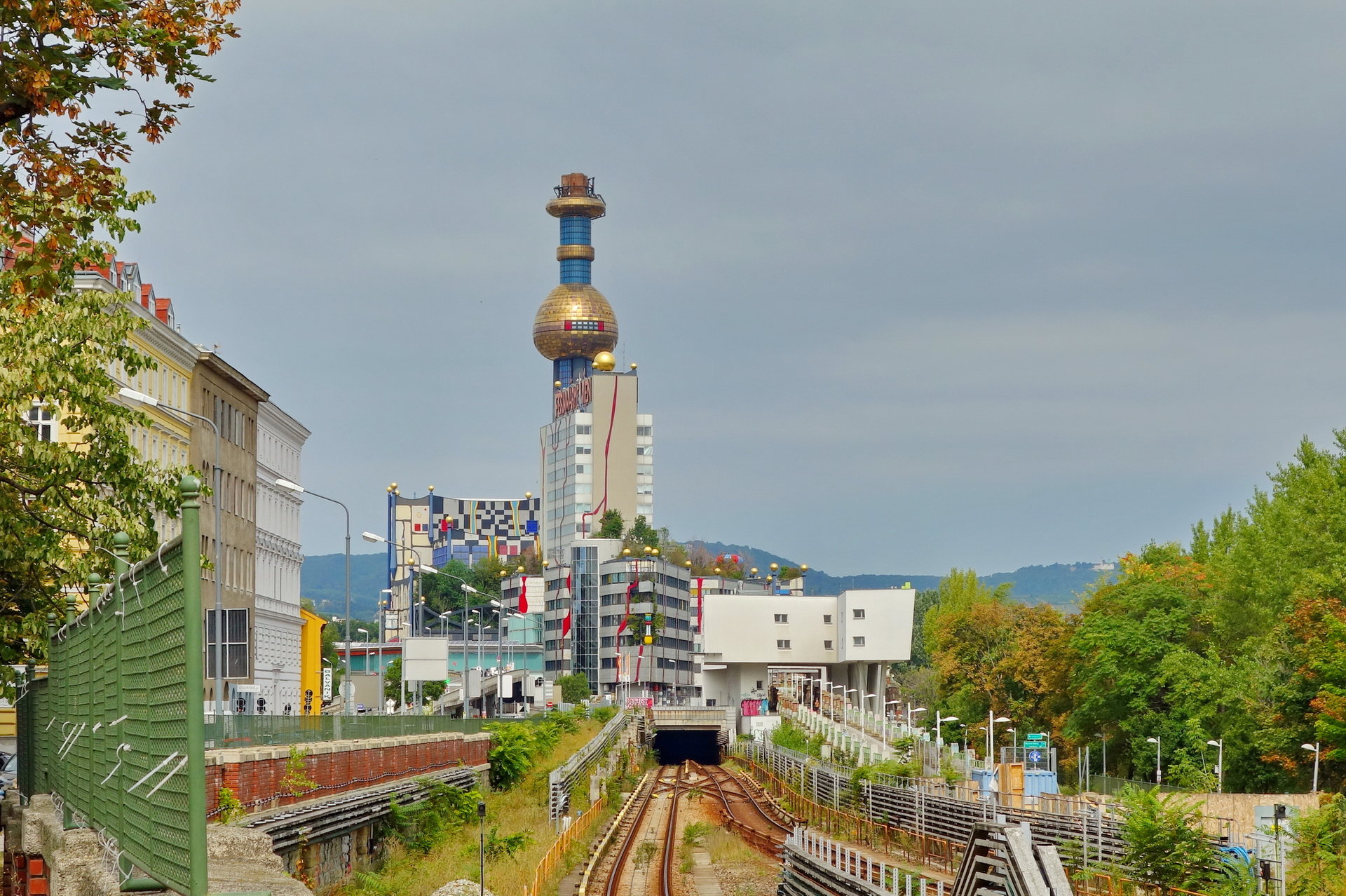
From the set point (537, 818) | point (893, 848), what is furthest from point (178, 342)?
point (893, 848)

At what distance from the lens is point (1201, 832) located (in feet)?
Result: 85.3

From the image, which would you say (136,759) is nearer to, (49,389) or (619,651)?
(49,389)

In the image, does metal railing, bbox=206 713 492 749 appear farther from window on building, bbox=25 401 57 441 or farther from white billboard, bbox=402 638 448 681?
window on building, bbox=25 401 57 441

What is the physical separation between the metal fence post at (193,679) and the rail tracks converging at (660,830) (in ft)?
104

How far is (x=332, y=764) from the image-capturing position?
37.1 metres

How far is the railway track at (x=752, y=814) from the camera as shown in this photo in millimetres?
51469

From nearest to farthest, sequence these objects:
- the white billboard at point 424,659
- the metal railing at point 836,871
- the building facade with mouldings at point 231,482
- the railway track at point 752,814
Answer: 1. the metal railing at point 836,871
2. the railway track at point 752,814
3. the white billboard at point 424,659
4. the building facade with mouldings at point 231,482

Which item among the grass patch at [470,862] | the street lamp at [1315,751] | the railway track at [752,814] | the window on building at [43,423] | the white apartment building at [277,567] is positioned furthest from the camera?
the white apartment building at [277,567]

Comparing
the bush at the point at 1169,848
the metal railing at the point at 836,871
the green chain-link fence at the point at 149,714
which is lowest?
the metal railing at the point at 836,871

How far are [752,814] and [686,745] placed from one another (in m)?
80.4

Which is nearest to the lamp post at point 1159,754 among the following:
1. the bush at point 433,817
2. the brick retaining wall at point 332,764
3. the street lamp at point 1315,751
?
the street lamp at point 1315,751

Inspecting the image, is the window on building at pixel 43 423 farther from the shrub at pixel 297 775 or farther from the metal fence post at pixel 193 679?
the metal fence post at pixel 193 679

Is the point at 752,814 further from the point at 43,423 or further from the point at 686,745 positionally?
the point at 686,745

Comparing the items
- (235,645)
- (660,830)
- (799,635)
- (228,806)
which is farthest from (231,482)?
(799,635)
